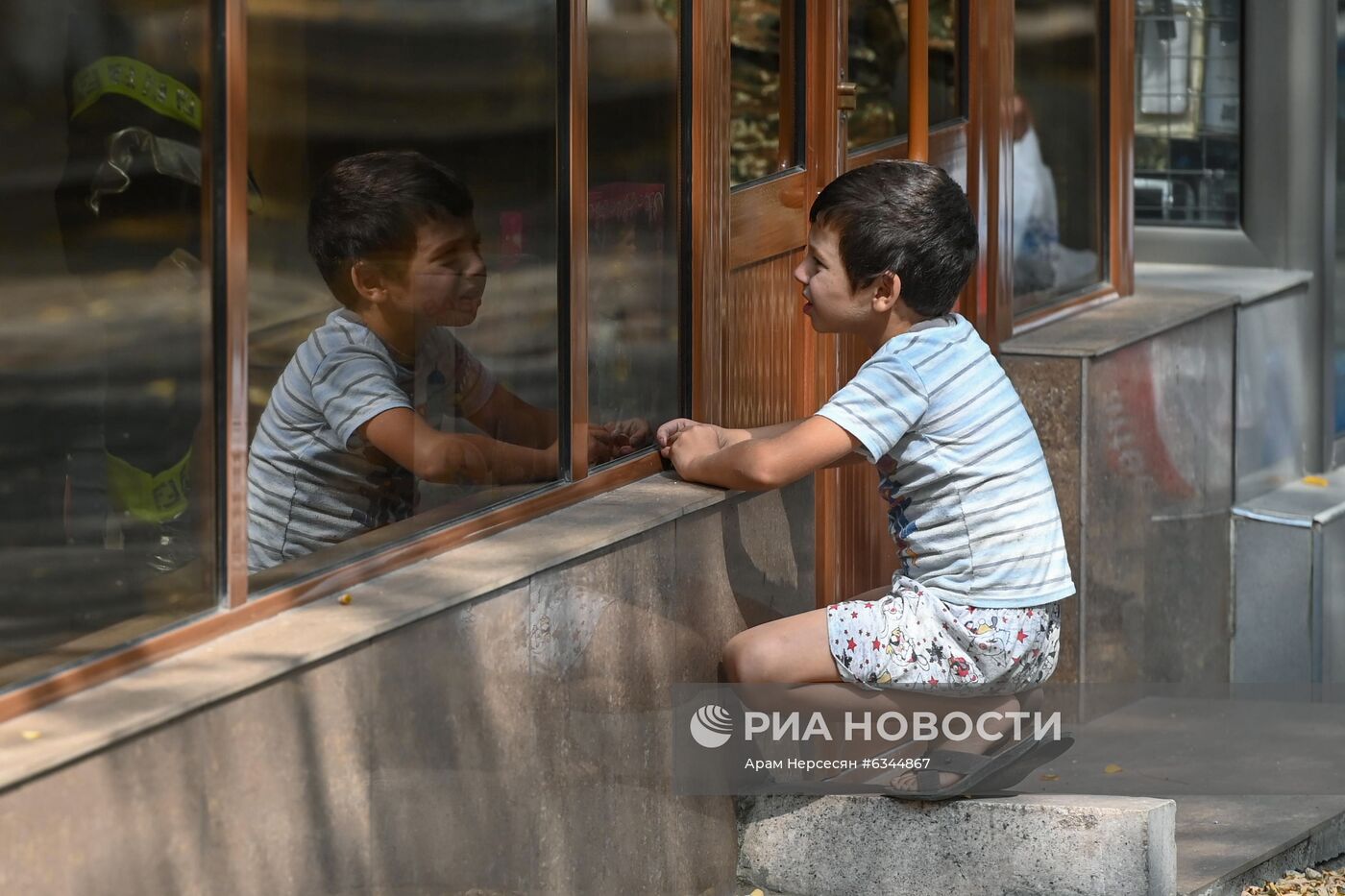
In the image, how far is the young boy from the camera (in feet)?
11.8

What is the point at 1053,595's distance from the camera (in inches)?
146

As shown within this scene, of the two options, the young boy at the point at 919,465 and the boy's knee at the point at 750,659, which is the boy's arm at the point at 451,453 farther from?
the boy's knee at the point at 750,659

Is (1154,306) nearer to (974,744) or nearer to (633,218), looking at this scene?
(974,744)

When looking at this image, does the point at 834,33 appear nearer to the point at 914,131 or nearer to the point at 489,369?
the point at 914,131

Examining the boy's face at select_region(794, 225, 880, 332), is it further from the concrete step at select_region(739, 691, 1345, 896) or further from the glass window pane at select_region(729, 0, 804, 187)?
the concrete step at select_region(739, 691, 1345, 896)

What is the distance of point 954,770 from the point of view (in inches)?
149

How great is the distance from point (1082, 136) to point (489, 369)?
128 inches

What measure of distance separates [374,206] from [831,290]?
3.44 ft

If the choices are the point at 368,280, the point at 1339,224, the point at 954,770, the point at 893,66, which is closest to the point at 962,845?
the point at 954,770

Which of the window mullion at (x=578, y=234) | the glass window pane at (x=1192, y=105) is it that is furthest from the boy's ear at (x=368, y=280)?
the glass window pane at (x=1192, y=105)

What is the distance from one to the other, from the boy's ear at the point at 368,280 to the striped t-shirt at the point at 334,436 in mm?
46

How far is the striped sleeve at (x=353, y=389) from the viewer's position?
119 inches

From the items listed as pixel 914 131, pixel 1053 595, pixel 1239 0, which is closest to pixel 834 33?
pixel 914 131

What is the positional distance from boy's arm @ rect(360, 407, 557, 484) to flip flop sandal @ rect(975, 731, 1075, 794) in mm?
1053
